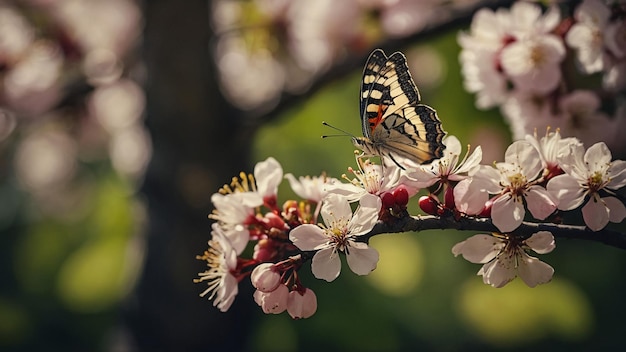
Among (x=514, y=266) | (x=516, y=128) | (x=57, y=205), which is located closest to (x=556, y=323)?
(x=516, y=128)

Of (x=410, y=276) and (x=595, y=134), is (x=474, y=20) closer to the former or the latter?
(x=595, y=134)

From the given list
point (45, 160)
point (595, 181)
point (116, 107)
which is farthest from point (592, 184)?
point (45, 160)

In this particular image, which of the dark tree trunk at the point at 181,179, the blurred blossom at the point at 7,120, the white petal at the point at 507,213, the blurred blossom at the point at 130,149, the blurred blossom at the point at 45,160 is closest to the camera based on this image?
the white petal at the point at 507,213

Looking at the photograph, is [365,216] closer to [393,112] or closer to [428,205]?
[428,205]

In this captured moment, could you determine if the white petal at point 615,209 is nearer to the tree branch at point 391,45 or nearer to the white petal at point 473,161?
the white petal at point 473,161

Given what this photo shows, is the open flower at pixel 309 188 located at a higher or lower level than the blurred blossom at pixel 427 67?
higher

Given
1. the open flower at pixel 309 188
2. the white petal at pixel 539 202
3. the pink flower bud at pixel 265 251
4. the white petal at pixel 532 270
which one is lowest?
the white petal at pixel 532 270

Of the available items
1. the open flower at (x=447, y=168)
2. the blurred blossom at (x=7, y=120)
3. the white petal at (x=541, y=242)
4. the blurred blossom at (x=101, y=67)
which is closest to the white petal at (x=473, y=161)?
the open flower at (x=447, y=168)
